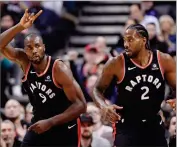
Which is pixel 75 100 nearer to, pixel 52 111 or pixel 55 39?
pixel 52 111

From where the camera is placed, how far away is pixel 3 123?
8.88m

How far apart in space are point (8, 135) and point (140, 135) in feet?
8.33

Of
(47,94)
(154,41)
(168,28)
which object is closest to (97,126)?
(154,41)

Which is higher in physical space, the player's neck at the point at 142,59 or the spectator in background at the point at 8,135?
the player's neck at the point at 142,59

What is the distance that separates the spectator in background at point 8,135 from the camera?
855 cm

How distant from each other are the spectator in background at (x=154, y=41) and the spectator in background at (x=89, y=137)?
6.23ft

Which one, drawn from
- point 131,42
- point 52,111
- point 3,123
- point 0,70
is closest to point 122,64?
point 131,42

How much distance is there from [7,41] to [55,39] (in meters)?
5.72

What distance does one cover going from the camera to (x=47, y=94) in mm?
6730

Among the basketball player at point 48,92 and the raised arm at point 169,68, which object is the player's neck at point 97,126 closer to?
the basketball player at point 48,92

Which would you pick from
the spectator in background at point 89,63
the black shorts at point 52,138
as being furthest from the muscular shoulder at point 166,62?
the spectator in background at point 89,63

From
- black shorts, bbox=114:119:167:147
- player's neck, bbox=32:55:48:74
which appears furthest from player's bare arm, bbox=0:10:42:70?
black shorts, bbox=114:119:167:147

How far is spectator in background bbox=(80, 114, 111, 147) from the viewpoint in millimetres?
7954

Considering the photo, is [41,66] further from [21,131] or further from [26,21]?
[21,131]
